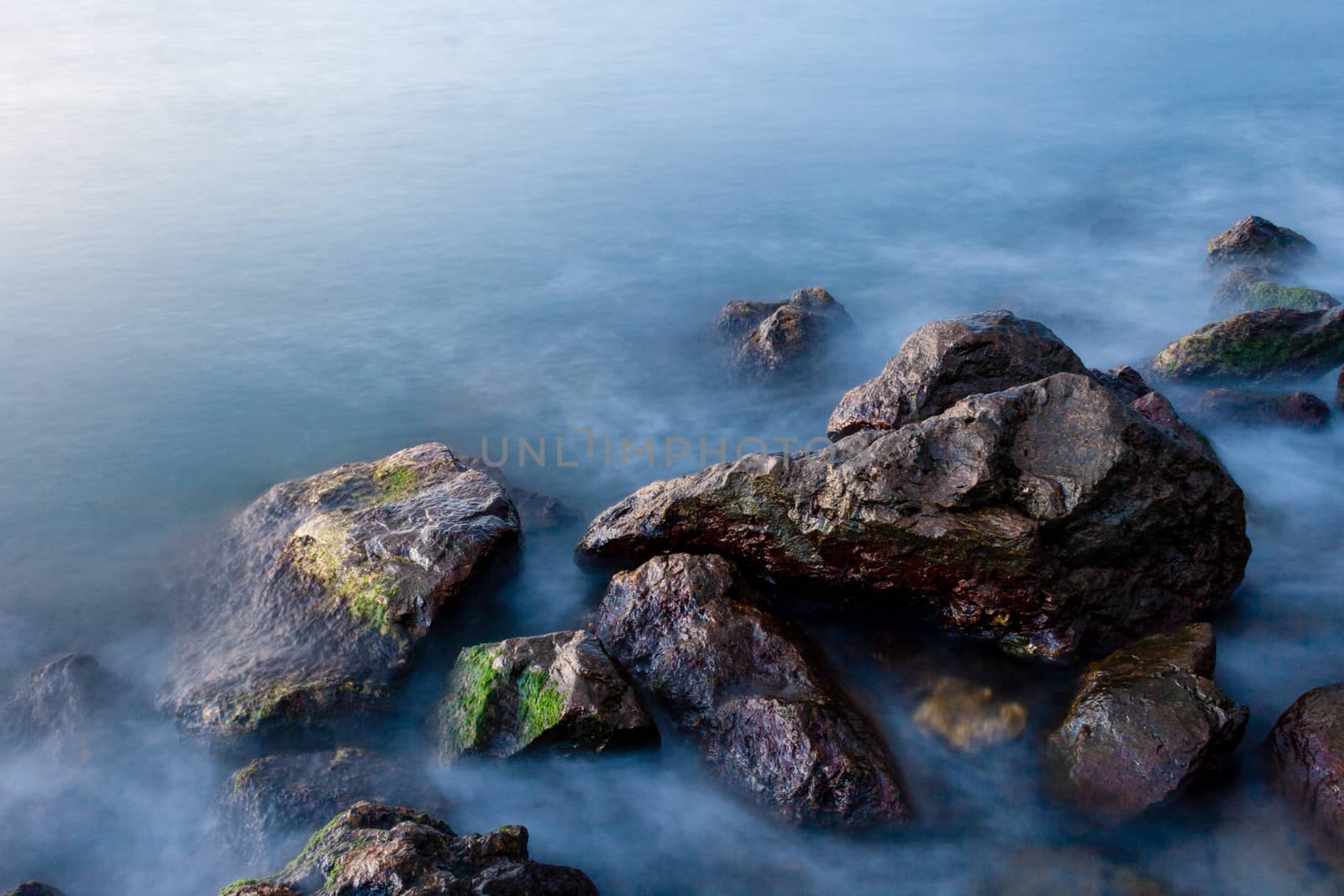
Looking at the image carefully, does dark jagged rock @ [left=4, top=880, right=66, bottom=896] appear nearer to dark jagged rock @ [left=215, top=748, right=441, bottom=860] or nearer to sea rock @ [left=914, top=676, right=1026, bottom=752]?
dark jagged rock @ [left=215, top=748, right=441, bottom=860]

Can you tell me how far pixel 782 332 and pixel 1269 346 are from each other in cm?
376

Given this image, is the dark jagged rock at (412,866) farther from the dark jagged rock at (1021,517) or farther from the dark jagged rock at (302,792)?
the dark jagged rock at (1021,517)

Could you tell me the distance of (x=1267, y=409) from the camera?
23.1 ft

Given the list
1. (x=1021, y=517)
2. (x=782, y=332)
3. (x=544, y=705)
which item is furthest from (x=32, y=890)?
(x=782, y=332)

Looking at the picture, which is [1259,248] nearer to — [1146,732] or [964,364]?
[964,364]

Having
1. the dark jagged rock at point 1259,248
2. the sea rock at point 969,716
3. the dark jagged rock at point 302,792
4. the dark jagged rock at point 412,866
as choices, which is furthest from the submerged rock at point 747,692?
the dark jagged rock at point 1259,248

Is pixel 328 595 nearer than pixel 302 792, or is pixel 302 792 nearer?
pixel 302 792

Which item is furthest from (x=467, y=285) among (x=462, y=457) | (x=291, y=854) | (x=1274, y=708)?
(x=1274, y=708)

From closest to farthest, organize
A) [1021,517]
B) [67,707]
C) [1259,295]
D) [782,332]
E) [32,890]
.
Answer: [32,890], [1021,517], [67,707], [782,332], [1259,295]

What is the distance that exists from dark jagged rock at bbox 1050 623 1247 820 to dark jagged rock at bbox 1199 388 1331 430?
318 cm

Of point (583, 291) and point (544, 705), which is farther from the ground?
point (544, 705)

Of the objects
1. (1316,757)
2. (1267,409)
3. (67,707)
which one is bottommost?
(67,707)

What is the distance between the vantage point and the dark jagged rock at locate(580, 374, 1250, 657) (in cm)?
464

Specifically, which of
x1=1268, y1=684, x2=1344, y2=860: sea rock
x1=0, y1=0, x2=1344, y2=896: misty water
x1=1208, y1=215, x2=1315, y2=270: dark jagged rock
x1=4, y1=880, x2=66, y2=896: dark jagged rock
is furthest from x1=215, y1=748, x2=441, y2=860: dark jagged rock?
x1=1208, y1=215, x2=1315, y2=270: dark jagged rock
